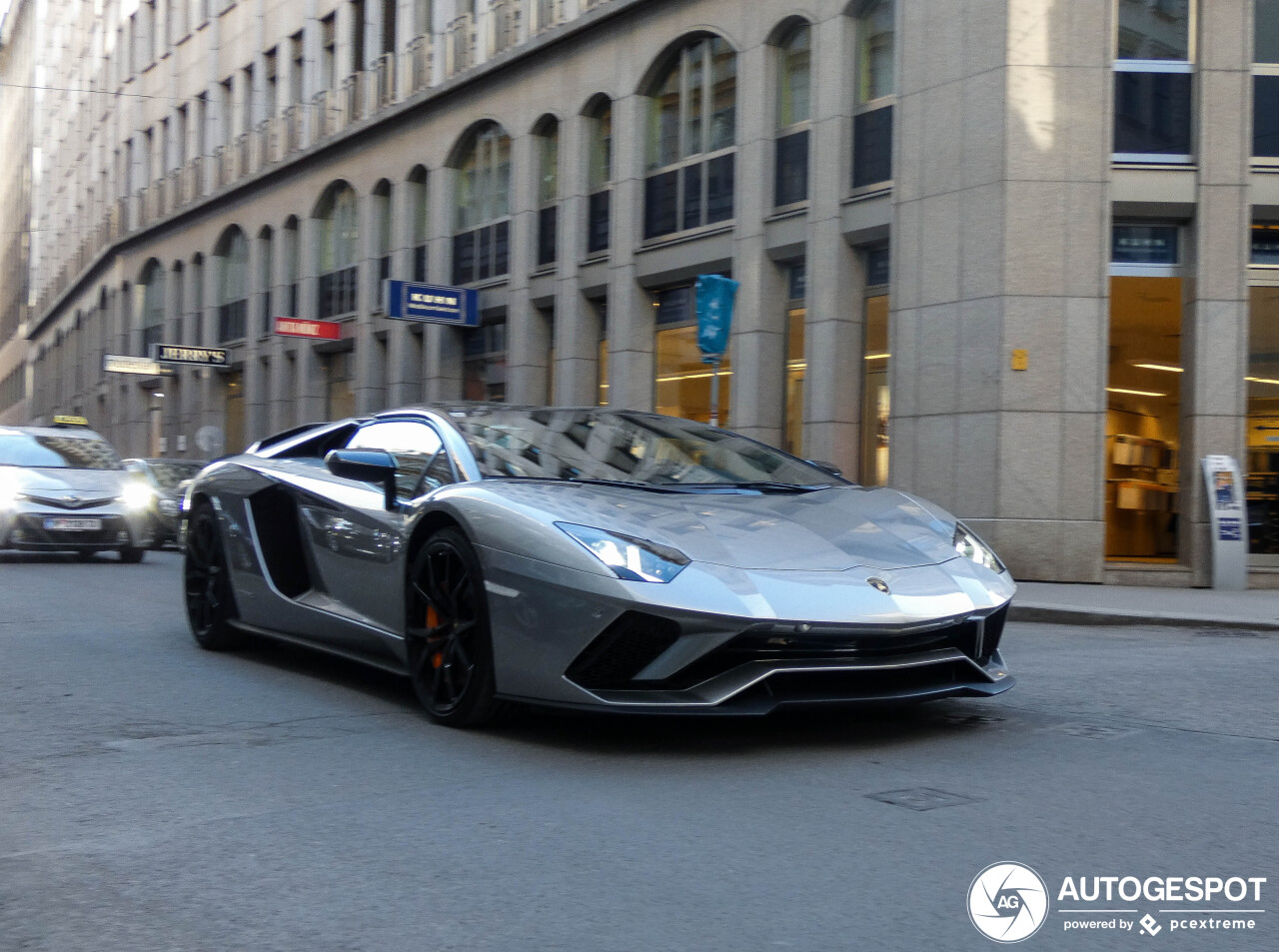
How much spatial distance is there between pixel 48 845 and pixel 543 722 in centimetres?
205

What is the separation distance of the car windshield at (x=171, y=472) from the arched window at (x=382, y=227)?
8009mm

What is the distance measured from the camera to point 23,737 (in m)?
5.37

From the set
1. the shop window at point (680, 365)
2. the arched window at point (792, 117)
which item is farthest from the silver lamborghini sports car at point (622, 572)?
the shop window at point (680, 365)

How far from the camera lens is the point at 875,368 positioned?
17.7 m

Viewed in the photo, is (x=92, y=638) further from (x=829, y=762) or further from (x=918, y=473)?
(x=918, y=473)

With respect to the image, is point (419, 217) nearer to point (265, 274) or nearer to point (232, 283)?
point (265, 274)

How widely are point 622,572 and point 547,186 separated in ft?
67.1

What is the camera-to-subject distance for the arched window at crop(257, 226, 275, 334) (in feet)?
116

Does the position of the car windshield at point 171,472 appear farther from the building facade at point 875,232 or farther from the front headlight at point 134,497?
the building facade at point 875,232

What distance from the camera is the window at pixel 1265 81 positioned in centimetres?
1512

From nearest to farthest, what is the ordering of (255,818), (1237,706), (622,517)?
(255,818) → (622,517) → (1237,706)

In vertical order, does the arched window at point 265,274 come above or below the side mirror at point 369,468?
above

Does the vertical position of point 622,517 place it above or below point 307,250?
below

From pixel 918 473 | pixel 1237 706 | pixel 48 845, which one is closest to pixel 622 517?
pixel 48 845
